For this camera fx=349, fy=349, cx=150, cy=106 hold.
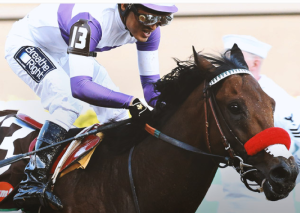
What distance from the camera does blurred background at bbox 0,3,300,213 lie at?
3213 mm

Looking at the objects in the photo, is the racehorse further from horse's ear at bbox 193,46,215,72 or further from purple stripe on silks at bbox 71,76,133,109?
purple stripe on silks at bbox 71,76,133,109

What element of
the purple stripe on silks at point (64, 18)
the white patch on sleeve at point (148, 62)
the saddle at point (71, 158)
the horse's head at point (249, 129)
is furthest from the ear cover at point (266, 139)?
the purple stripe on silks at point (64, 18)

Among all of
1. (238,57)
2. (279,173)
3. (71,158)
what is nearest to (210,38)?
(238,57)

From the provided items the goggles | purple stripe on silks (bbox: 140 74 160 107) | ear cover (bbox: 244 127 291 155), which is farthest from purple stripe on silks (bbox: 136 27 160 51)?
ear cover (bbox: 244 127 291 155)

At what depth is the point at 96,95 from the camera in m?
1.83

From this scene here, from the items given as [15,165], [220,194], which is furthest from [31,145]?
[220,194]

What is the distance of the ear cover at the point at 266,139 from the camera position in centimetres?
140

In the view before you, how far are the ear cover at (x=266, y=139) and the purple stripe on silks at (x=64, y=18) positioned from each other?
49.4 inches

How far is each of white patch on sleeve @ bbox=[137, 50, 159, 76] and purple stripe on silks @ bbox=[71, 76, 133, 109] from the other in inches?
23.1

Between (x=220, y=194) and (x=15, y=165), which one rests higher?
(x=15, y=165)

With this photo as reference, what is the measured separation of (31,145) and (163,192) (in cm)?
82

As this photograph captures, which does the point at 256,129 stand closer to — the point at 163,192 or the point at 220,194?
the point at 163,192

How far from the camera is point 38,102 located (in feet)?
10.1

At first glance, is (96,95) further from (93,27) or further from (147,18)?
(147,18)
